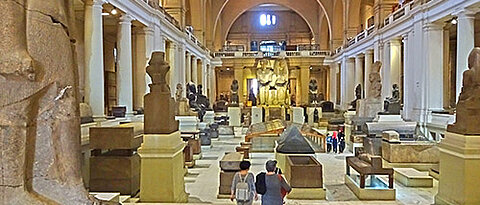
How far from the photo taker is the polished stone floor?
25.8 ft

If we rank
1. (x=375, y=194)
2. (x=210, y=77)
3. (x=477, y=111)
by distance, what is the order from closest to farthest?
(x=477, y=111), (x=375, y=194), (x=210, y=77)

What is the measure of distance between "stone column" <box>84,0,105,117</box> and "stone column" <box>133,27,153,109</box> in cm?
617

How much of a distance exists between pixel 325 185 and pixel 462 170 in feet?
13.3

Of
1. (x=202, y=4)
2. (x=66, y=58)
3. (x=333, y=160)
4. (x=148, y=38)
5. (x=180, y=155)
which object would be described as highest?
(x=202, y=4)

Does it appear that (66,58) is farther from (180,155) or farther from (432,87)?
(432,87)

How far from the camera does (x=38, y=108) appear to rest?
2.31 metres

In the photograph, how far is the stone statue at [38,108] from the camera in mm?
2176

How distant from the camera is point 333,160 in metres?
13.3

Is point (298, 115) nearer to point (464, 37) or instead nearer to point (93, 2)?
point (464, 37)

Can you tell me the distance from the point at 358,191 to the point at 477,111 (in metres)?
3.08

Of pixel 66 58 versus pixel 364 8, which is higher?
pixel 364 8

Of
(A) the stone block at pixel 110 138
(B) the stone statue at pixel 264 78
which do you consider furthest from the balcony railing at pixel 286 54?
(A) the stone block at pixel 110 138

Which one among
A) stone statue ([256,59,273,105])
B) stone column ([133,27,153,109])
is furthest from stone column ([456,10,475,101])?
stone statue ([256,59,273,105])

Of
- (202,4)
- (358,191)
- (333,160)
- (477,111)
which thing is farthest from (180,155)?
(202,4)
